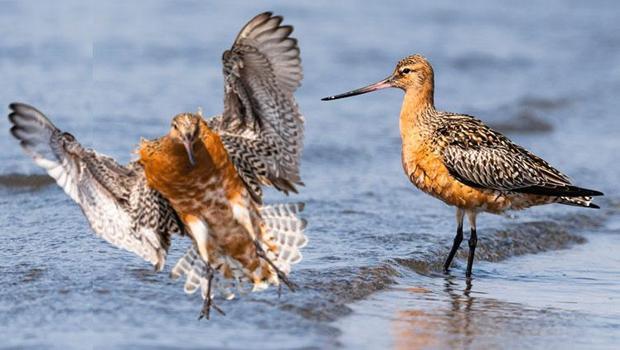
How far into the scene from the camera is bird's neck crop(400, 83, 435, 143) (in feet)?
24.4

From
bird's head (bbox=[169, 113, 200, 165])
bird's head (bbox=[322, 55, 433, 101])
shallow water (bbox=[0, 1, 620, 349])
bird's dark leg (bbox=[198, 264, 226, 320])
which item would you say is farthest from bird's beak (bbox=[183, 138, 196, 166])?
bird's head (bbox=[322, 55, 433, 101])

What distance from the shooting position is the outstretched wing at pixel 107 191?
18.0ft

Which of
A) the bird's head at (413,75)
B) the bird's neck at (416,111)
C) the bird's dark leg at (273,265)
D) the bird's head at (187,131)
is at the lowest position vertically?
the bird's dark leg at (273,265)

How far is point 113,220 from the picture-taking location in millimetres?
5855

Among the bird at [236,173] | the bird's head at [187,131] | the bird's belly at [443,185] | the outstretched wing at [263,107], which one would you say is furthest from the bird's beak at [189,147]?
the bird's belly at [443,185]

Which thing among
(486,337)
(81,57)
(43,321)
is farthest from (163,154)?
(81,57)

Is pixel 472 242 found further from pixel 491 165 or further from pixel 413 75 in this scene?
pixel 413 75

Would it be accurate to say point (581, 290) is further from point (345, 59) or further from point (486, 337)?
point (345, 59)

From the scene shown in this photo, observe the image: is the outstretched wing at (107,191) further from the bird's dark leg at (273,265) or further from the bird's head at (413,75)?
the bird's head at (413,75)

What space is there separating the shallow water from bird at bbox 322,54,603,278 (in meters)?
0.26

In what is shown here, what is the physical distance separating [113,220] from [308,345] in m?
1.20

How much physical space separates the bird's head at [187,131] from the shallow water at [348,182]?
33.0 inches

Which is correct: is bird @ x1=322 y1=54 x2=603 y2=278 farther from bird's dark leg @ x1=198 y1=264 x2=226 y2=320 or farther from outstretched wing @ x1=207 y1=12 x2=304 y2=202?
bird's dark leg @ x1=198 y1=264 x2=226 y2=320

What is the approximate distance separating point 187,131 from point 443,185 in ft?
7.10
